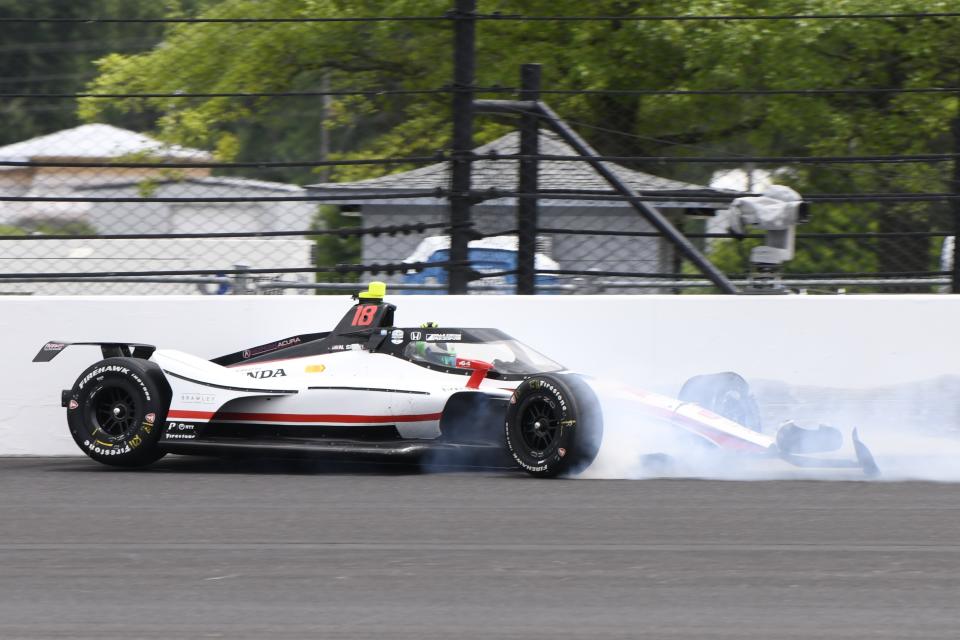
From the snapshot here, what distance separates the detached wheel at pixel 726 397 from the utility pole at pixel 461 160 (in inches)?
67.5

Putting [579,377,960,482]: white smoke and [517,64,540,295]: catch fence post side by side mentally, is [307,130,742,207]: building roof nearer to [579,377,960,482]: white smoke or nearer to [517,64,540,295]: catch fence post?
[517,64,540,295]: catch fence post

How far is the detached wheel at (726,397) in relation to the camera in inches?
299

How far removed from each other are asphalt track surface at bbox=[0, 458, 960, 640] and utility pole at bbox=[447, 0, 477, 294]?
5.95 ft

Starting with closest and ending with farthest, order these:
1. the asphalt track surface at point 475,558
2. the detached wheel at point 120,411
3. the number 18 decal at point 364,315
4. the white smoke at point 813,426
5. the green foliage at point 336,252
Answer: the asphalt track surface at point 475,558 → the white smoke at point 813,426 → the detached wheel at point 120,411 → the number 18 decal at point 364,315 → the green foliage at point 336,252

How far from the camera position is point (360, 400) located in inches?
291

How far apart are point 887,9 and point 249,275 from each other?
10276 mm

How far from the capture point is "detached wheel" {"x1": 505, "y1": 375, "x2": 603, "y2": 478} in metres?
6.90

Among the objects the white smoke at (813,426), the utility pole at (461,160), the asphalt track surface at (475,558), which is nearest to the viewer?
the asphalt track surface at (475,558)

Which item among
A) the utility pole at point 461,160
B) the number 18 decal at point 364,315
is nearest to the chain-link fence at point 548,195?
the utility pole at point 461,160

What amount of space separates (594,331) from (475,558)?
3264 mm

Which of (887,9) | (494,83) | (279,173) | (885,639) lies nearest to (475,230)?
(885,639)

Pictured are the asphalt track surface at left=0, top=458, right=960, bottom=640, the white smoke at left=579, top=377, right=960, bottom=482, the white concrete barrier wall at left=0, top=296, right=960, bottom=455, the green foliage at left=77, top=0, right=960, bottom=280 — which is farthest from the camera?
the green foliage at left=77, top=0, right=960, bottom=280

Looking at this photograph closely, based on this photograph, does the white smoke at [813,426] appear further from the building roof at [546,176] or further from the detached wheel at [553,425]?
the building roof at [546,176]

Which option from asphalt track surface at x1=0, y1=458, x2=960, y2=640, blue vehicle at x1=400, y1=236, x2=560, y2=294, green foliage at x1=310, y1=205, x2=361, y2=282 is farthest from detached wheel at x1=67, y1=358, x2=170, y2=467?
green foliage at x1=310, y1=205, x2=361, y2=282
